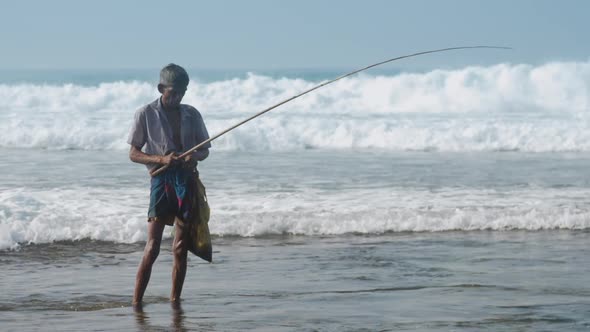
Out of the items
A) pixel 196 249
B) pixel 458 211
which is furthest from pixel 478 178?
pixel 196 249

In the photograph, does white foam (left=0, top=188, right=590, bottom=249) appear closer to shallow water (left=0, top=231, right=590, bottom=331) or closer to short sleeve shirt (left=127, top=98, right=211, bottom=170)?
shallow water (left=0, top=231, right=590, bottom=331)

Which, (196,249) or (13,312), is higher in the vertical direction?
(196,249)

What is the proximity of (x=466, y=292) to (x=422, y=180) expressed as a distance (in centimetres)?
681

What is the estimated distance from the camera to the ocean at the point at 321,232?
593 centimetres

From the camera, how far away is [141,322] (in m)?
5.65

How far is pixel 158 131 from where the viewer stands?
5.66 metres

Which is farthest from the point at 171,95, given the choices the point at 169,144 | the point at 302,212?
the point at 302,212

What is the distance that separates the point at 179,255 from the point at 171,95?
897 mm

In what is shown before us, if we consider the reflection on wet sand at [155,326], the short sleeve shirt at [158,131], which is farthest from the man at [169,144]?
the reflection on wet sand at [155,326]

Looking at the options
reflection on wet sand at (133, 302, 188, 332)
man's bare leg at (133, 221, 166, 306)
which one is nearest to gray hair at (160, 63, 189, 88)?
man's bare leg at (133, 221, 166, 306)

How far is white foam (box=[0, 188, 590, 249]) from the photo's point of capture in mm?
9391

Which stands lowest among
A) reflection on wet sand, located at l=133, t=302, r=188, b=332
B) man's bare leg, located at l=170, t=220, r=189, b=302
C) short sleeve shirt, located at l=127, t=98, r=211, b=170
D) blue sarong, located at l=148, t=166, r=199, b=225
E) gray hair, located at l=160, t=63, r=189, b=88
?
reflection on wet sand, located at l=133, t=302, r=188, b=332

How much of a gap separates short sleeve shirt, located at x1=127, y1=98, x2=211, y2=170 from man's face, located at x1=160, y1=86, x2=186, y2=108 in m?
0.04

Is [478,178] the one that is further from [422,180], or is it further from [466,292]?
[466,292]
